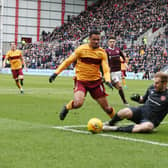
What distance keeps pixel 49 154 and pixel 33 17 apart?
64326 millimetres

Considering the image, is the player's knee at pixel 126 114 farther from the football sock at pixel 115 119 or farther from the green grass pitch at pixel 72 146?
the green grass pitch at pixel 72 146

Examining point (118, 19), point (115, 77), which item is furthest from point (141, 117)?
point (118, 19)

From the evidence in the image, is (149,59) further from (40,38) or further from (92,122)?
(92,122)

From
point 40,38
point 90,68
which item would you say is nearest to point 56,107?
point 90,68

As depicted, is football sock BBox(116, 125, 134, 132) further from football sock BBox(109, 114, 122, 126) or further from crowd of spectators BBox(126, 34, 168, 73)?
crowd of spectators BBox(126, 34, 168, 73)

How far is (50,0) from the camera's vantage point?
231 ft

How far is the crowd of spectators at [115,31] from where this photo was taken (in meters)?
44.5

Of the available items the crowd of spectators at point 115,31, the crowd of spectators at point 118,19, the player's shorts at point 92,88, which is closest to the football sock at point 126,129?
the player's shorts at point 92,88

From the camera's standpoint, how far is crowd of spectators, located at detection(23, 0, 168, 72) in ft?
146

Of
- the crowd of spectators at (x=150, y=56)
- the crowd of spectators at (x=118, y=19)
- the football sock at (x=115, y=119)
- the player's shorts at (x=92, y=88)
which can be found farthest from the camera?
the crowd of spectators at (x=118, y=19)

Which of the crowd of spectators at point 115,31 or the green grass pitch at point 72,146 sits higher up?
the crowd of spectators at point 115,31

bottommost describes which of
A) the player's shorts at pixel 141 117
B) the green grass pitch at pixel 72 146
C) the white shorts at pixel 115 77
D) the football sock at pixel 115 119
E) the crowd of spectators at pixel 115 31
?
the green grass pitch at pixel 72 146

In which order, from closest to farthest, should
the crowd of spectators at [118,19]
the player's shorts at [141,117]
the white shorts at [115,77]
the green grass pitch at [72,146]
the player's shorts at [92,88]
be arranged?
the green grass pitch at [72,146], the player's shorts at [141,117], the player's shorts at [92,88], the white shorts at [115,77], the crowd of spectators at [118,19]

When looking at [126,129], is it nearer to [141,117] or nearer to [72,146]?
[141,117]
